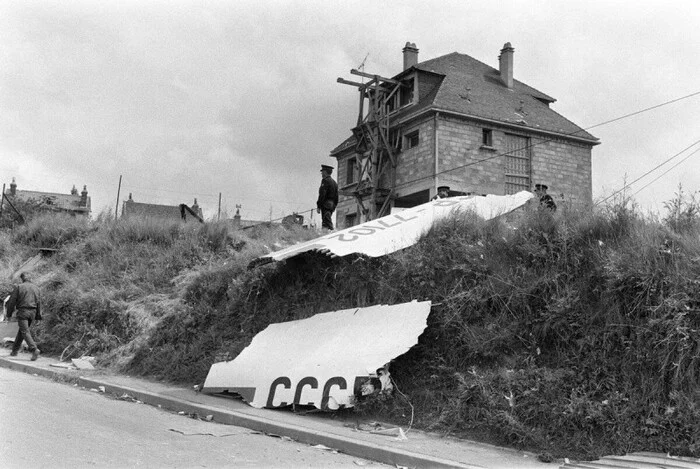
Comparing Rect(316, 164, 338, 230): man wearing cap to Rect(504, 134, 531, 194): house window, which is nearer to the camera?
Rect(316, 164, 338, 230): man wearing cap

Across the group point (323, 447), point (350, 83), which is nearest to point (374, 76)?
point (350, 83)

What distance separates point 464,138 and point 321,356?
24.5 m

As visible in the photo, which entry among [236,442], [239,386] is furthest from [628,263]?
[239,386]

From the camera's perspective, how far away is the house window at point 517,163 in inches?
1278

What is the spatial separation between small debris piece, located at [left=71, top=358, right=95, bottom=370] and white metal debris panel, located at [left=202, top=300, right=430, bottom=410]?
3817 mm

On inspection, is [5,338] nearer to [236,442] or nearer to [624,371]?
[236,442]

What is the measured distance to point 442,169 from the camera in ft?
101

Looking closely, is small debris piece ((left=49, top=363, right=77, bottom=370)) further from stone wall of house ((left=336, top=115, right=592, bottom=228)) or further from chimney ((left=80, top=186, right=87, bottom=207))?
chimney ((left=80, top=186, right=87, bottom=207))

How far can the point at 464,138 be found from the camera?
104 feet

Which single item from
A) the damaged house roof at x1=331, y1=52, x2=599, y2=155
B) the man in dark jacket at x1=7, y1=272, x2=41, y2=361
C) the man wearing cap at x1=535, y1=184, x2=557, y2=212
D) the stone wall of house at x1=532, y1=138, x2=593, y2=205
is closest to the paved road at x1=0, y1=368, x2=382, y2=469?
→ the man wearing cap at x1=535, y1=184, x2=557, y2=212

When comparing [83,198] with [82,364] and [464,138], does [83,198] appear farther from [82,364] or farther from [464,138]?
[82,364]

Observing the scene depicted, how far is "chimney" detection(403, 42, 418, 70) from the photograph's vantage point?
3706 centimetres

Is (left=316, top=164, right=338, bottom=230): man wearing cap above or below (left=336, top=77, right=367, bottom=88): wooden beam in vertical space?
below

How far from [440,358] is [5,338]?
13013 millimetres
